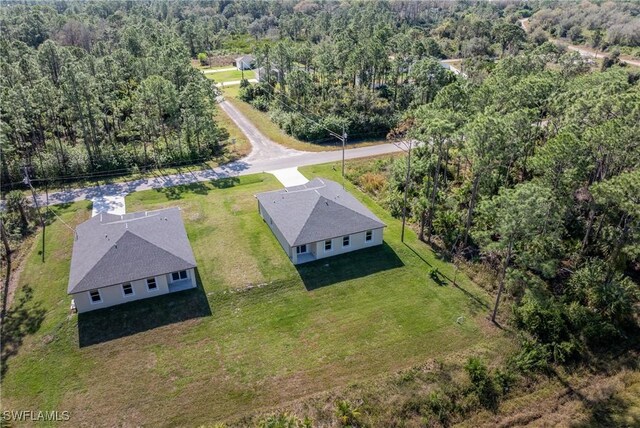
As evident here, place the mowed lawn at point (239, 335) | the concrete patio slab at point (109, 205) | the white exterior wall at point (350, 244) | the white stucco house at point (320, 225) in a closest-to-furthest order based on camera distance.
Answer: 1. the mowed lawn at point (239, 335)
2. the white stucco house at point (320, 225)
3. the white exterior wall at point (350, 244)
4. the concrete patio slab at point (109, 205)

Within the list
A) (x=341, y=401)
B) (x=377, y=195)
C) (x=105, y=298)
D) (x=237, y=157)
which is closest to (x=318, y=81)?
(x=237, y=157)

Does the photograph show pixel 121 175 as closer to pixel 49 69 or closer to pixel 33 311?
pixel 33 311

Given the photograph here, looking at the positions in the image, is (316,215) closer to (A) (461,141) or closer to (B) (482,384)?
(A) (461,141)

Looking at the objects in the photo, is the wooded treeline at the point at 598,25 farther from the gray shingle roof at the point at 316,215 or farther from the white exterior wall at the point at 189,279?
the white exterior wall at the point at 189,279

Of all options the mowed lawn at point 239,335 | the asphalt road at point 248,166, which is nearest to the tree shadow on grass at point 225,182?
the asphalt road at point 248,166

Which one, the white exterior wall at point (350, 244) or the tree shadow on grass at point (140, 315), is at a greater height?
the white exterior wall at point (350, 244)
